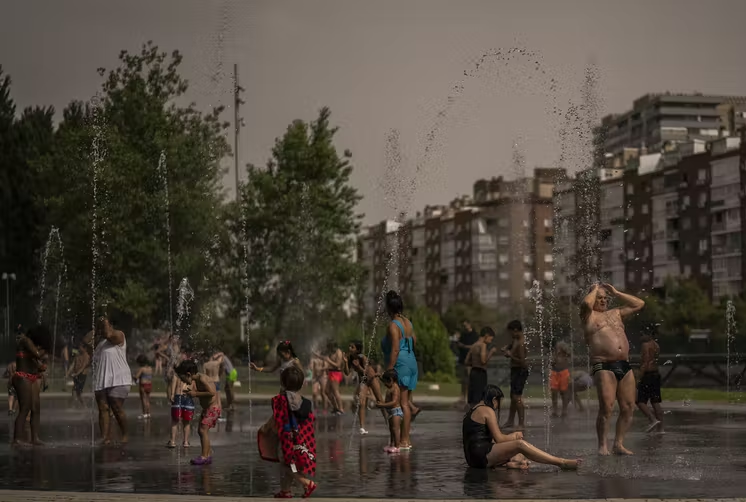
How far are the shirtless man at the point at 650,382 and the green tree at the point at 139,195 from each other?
32903 mm

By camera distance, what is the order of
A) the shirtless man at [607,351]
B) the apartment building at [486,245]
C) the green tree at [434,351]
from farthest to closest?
the apartment building at [486,245]
the green tree at [434,351]
the shirtless man at [607,351]

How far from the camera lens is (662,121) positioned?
167500 millimetres

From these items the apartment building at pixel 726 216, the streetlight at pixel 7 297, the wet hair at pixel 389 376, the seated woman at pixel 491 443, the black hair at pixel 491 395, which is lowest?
the seated woman at pixel 491 443

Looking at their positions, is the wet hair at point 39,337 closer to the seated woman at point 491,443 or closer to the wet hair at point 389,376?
the wet hair at point 389,376

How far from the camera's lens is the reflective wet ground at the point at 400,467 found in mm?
12367

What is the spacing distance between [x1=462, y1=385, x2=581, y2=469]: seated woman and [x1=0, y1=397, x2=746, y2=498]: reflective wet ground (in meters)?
0.17

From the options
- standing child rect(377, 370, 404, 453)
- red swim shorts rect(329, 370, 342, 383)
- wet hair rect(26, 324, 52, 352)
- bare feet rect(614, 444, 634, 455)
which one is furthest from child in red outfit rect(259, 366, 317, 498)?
red swim shorts rect(329, 370, 342, 383)

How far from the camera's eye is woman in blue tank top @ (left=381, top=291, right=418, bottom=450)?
16.1 meters

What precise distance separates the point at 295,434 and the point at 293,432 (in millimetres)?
23

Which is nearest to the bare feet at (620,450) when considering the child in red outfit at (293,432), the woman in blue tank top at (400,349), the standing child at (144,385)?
the woman in blue tank top at (400,349)

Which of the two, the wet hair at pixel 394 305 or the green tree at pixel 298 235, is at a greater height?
the green tree at pixel 298 235

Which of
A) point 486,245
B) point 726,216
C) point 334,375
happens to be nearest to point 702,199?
point 726,216

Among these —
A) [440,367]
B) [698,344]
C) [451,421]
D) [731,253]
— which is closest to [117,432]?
[451,421]

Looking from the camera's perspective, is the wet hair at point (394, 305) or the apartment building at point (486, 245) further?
the apartment building at point (486, 245)
